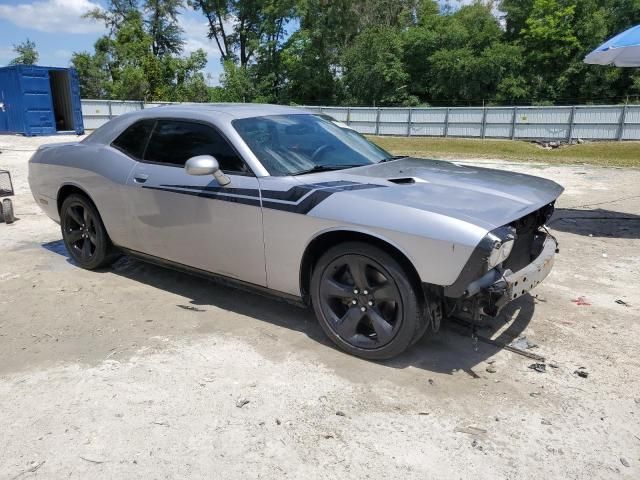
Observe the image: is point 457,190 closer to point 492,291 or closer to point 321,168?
point 492,291

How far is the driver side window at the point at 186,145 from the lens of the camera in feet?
13.2

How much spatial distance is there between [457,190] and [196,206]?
1.93 m

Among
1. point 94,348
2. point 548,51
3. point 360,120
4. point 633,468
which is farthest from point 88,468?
point 548,51

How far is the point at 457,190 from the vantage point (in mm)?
3566

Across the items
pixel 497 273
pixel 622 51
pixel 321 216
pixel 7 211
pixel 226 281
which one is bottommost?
pixel 7 211

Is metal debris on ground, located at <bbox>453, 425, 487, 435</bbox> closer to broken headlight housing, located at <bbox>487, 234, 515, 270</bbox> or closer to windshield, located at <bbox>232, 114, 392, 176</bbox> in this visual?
broken headlight housing, located at <bbox>487, 234, 515, 270</bbox>

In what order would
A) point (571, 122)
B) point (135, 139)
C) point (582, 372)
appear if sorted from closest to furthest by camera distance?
1. point (582, 372)
2. point (135, 139)
3. point (571, 122)

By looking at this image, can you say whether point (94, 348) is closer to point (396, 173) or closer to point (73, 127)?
point (396, 173)

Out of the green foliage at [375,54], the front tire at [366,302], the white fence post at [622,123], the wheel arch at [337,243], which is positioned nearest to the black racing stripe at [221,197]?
the wheel arch at [337,243]

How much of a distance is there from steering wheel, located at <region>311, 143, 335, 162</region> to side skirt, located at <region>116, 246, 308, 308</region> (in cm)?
103

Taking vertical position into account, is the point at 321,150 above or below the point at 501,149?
above

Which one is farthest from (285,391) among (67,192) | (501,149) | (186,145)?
(501,149)

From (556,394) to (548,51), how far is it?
43.9 m

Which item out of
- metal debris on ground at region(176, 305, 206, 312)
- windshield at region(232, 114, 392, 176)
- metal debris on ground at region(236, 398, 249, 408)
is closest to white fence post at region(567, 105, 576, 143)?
windshield at region(232, 114, 392, 176)
